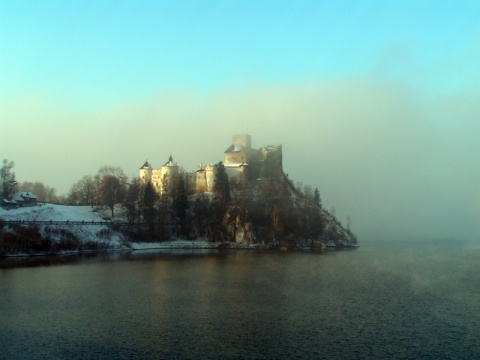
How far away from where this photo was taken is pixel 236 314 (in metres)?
26.7

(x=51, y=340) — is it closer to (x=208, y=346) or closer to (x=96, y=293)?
(x=208, y=346)

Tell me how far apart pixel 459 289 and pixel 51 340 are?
28.5m

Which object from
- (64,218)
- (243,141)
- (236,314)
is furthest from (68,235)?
(243,141)

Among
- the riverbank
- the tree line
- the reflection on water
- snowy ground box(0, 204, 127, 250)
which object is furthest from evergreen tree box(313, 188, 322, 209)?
the reflection on water

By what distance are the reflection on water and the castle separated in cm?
5645

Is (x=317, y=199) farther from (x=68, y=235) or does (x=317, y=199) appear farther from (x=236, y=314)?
(x=236, y=314)

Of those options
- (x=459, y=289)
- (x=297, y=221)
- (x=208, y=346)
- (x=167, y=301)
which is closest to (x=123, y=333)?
(x=208, y=346)

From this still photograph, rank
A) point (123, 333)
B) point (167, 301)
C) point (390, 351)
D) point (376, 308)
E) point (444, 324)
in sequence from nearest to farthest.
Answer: point (390, 351)
point (123, 333)
point (444, 324)
point (376, 308)
point (167, 301)

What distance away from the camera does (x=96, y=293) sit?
32375 millimetres

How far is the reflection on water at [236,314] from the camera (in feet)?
67.2

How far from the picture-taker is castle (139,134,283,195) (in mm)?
100688

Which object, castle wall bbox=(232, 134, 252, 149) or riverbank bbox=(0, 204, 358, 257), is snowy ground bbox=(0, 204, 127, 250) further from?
castle wall bbox=(232, 134, 252, 149)

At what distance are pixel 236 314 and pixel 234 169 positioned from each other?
76.0 meters

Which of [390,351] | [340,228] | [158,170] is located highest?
[158,170]
